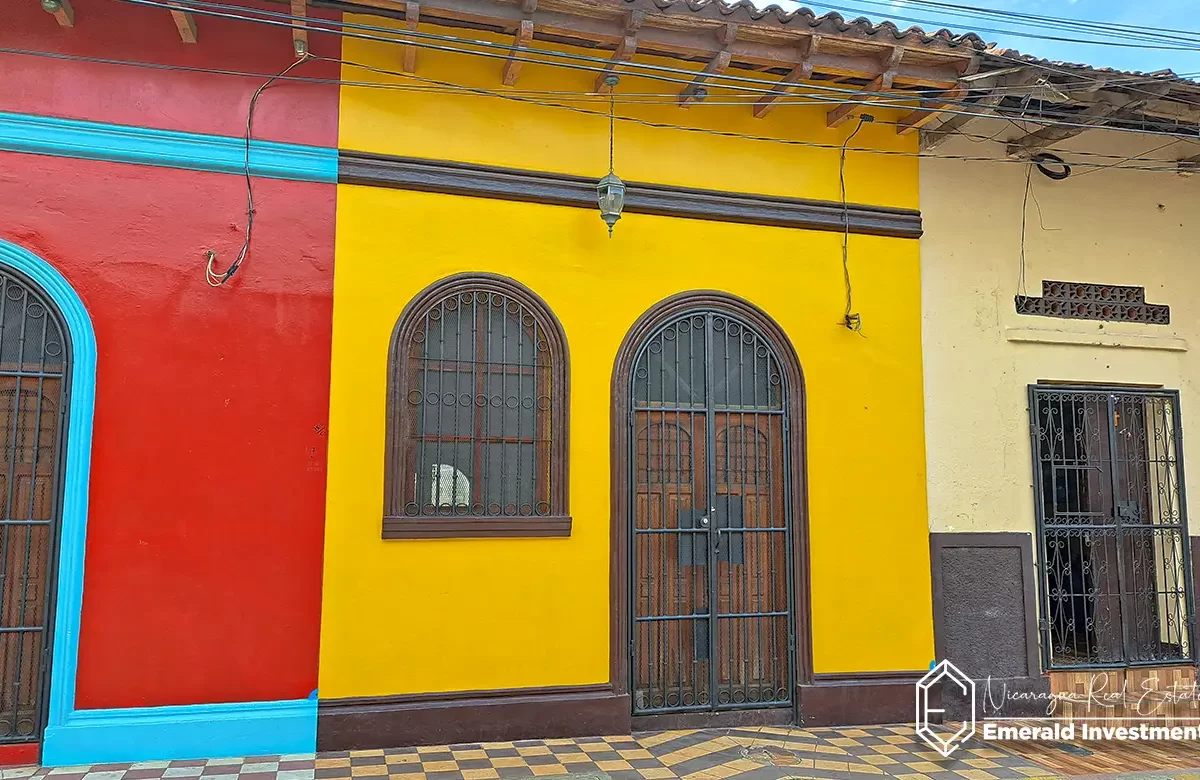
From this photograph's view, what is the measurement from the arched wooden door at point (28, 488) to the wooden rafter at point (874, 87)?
515 centimetres

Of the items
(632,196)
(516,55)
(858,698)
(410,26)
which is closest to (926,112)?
(632,196)

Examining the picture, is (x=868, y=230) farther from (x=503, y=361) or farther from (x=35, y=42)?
(x=35, y=42)

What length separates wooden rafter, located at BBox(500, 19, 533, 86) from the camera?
18.2 ft

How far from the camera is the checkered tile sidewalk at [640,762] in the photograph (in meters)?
5.05

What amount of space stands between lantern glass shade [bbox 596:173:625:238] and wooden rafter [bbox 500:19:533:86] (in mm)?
870

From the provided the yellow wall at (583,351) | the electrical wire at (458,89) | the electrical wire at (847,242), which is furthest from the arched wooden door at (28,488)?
the electrical wire at (847,242)

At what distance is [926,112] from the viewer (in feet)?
21.8

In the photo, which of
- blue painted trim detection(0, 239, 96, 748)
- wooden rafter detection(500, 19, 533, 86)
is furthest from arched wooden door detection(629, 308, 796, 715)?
blue painted trim detection(0, 239, 96, 748)

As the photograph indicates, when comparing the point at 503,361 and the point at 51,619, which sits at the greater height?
the point at 503,361

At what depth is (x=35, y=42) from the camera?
5402 mm

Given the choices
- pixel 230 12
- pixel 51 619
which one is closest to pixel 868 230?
pixel 230 12

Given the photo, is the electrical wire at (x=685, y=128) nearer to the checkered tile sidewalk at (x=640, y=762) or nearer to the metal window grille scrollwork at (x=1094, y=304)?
the metal window grille scrollwork at (x=1094, y=304)

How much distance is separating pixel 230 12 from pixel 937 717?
6.43 m

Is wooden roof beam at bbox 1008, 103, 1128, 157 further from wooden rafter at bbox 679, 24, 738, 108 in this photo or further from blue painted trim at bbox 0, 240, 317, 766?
blue painted trim at bbox 0, 240, 317, 766
